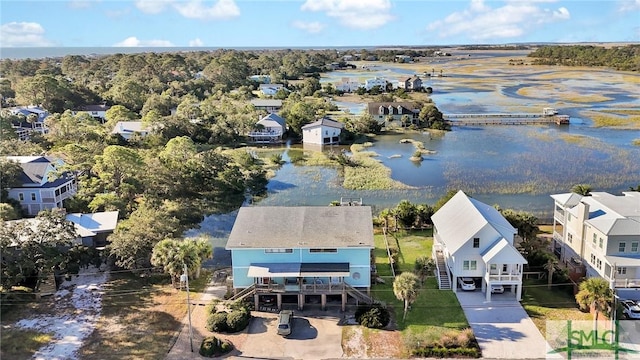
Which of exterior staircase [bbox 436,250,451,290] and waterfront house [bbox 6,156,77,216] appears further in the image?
waterfront house [bbox 6,156,77,216]

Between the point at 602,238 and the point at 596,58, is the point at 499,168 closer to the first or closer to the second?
the point at 602,238

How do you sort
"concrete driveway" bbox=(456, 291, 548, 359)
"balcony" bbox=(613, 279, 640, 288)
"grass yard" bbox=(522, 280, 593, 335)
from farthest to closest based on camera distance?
"balcony" bbox=(613, 279, 640, 288), "grass yard" bbox=(522, 280, 593, 335), "concrete driveway" bbox=(456, 291, 548, 359)

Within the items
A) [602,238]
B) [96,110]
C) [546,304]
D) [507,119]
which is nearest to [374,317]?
[546,304]

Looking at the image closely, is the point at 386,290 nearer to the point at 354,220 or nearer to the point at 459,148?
the point at 354,220

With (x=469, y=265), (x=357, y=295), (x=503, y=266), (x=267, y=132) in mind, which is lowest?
(x=357, y=295)

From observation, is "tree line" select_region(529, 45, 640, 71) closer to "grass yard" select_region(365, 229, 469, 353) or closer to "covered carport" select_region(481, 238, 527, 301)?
"grass yard" select_region(365, 229, 469, 353)

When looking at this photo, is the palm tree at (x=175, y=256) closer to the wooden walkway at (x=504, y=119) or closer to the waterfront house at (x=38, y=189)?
the waterfront house at (x=38, y=189)

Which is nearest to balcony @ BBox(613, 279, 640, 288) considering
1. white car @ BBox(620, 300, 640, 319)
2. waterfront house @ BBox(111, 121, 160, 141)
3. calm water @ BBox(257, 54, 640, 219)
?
white car @ BBox(620, 300, 640, 319)
